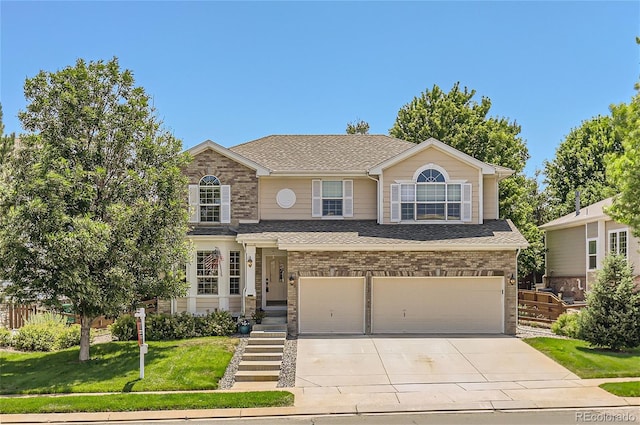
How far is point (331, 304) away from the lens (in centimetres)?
2088

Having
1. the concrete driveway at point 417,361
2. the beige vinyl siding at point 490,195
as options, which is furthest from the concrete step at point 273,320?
the beige vinyl siding at point 490,195

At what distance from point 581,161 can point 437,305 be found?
2690cm

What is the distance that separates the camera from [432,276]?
816 inches

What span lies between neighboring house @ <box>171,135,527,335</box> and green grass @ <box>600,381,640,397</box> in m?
6.28

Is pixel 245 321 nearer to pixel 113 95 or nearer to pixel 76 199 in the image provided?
pixel 76 199

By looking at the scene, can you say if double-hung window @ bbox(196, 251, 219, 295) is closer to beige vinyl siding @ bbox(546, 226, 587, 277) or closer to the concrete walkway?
the concrete walkway

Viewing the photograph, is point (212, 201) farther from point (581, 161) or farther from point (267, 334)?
point (581, 161)

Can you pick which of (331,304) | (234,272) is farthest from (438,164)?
(234,272)

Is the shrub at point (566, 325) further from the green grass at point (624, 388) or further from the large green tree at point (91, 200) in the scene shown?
the large green tree at point (91, 200)

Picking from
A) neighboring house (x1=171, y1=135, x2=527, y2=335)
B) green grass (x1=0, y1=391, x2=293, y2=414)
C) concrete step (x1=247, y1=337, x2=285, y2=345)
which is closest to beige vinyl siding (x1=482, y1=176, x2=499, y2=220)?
neighboring house (x1=171, y1=135, x2=527, y2=335)

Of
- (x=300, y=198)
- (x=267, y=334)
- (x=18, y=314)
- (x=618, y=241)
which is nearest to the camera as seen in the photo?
(x=267, y=334)

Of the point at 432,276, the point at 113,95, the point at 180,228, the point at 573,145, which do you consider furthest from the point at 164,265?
the point at 573,145

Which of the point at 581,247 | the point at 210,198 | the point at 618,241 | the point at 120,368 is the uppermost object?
the point at 210,198

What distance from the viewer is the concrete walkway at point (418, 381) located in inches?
508
